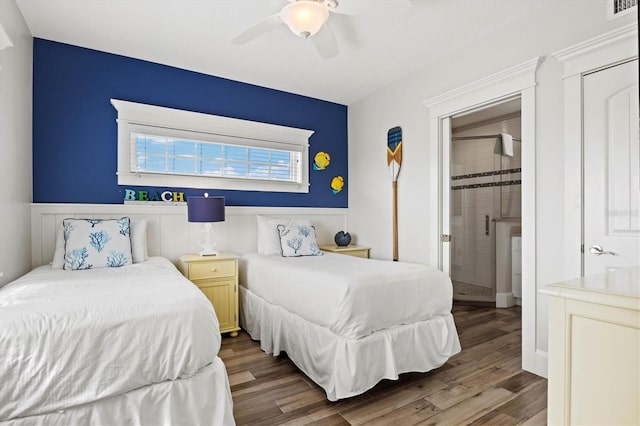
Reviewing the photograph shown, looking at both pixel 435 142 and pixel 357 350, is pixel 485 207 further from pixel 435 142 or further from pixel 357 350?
pixel 357 350

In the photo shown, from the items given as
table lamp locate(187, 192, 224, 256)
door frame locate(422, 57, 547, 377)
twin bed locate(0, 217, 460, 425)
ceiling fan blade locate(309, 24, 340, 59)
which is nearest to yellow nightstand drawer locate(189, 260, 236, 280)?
twin bed locate(0, 217, 460, 425)

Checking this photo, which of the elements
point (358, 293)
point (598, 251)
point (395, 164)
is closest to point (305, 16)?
point (358, 293)

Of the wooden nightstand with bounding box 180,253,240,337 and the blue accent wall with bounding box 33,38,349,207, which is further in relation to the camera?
the wooden nightstand with bounding box 180,253,240,337

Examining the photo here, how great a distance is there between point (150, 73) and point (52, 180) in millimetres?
1321

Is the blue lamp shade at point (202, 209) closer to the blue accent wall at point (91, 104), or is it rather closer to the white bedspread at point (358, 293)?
the blue accent wall at point (91, 104)

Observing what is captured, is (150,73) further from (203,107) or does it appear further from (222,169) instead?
(222,169)

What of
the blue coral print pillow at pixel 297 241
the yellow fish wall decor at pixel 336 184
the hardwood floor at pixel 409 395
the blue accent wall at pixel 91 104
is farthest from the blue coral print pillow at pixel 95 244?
the yellow fish wall decor at pixel 336 184

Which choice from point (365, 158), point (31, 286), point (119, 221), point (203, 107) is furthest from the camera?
point (365, 158)

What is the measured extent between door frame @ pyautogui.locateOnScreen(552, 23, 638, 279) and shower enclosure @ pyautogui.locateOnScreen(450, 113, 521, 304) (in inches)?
76.9

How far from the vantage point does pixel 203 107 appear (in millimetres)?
3604

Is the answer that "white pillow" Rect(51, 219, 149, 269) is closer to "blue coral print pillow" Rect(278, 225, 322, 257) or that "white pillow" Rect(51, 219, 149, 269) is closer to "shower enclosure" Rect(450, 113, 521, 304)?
"blue coral print pillow" Rect(278, 225, 322, 257)

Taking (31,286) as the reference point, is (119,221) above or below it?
above

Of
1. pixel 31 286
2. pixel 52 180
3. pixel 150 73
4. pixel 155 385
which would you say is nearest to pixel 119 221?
pixel 52 180

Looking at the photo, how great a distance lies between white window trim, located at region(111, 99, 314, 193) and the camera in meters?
3.20
